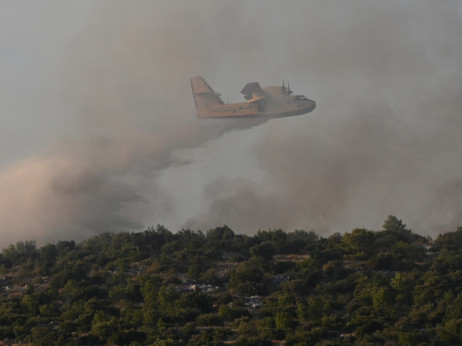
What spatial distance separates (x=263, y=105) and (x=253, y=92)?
12.3 ft

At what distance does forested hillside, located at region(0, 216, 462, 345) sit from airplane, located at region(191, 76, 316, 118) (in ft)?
72.5

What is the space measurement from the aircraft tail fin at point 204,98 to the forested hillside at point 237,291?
29.5 m

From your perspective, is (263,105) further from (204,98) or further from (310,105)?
(204,98)

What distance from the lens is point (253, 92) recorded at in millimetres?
124375

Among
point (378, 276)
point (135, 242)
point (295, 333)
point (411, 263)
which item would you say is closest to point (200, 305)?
point (295, 333)

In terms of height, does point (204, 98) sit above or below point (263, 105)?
above

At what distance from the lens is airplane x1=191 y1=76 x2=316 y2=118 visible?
12075 centimetres

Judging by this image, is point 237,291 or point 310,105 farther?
point 310,105

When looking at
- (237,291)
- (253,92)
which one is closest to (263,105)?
(253,92)

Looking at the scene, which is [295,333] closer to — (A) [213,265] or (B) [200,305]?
(B) [200,305]

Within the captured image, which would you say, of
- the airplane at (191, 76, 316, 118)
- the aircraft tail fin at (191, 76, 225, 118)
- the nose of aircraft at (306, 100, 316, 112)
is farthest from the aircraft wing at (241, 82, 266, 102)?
the nose of aircraft at (306, 100, 316, 112)

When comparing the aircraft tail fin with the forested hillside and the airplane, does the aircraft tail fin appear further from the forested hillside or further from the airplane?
the forested hillside

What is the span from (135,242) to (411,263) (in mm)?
34754

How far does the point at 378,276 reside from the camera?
3088 inches
